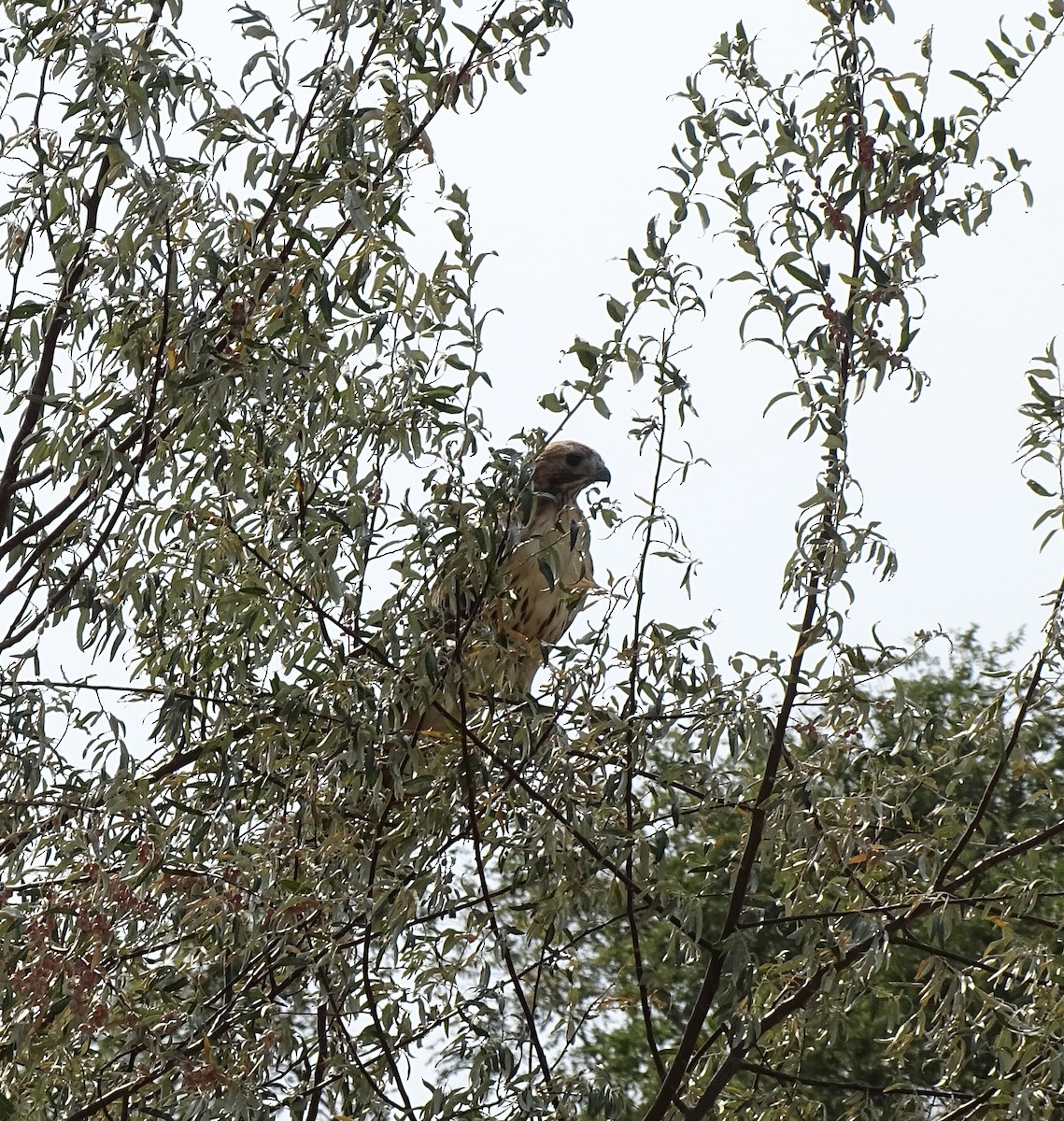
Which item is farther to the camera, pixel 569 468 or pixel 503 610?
pixel 569 468

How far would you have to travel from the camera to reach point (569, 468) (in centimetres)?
593

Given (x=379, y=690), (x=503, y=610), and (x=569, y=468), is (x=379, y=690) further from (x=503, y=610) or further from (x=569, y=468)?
(x=569, y=468)

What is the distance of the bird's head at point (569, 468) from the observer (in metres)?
5.90

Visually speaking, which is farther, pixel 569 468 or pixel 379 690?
pixel 569 468

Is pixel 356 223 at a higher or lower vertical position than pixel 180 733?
higher

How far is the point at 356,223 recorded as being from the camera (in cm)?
325

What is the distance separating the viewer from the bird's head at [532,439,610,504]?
5.90 meters

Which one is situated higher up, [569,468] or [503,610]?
[569,468]

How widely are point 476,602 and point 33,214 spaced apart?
1351mm

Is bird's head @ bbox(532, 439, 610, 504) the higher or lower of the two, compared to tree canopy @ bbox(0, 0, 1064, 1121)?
higher

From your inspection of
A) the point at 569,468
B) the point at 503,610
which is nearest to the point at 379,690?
the point at 503,610

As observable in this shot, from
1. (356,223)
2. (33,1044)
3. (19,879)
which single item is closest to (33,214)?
(356,223)

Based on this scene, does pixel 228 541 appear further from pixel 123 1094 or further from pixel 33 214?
pixel 123 1094

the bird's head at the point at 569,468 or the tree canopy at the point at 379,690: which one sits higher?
the bird's head at the point at 569,468
